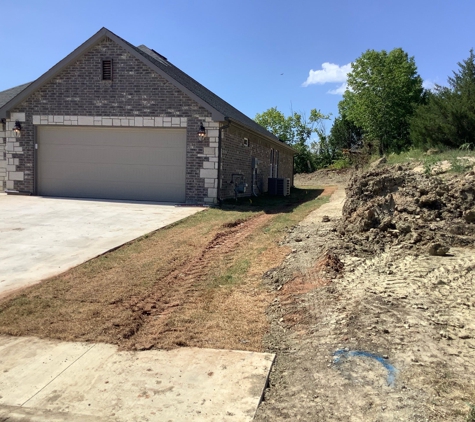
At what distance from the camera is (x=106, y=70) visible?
1531 centimetres

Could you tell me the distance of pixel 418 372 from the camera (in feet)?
11.1

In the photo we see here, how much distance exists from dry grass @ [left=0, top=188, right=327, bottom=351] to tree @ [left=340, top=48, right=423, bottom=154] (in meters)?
32.7

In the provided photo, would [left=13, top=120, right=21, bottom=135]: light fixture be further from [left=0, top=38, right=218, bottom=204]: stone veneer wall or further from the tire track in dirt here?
the tire track in dirt

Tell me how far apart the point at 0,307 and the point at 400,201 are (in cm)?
619

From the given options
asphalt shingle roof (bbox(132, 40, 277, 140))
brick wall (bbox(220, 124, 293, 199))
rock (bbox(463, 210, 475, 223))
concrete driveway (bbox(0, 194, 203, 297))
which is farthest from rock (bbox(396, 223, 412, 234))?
asphalt shingle roof (bbox(132, 40, 277, 140))

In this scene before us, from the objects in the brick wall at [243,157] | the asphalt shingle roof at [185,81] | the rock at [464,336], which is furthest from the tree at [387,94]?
the rock at [464,336]

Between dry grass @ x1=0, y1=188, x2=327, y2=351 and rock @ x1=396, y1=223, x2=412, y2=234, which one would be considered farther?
rock @ x1=396, y1=223, x2=412, y2=234

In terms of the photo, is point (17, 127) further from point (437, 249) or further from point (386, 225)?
point (437, 249)

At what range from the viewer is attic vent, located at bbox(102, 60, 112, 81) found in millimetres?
15250

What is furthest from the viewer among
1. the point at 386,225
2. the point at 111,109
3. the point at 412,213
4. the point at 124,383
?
the point at 111,109

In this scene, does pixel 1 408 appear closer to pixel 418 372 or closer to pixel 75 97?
pixel 418 372

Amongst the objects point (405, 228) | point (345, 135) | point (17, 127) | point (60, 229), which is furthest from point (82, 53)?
point (345, 135)

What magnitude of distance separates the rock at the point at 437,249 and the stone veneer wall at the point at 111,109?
30.6ft

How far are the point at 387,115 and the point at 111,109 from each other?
95.7 ft
